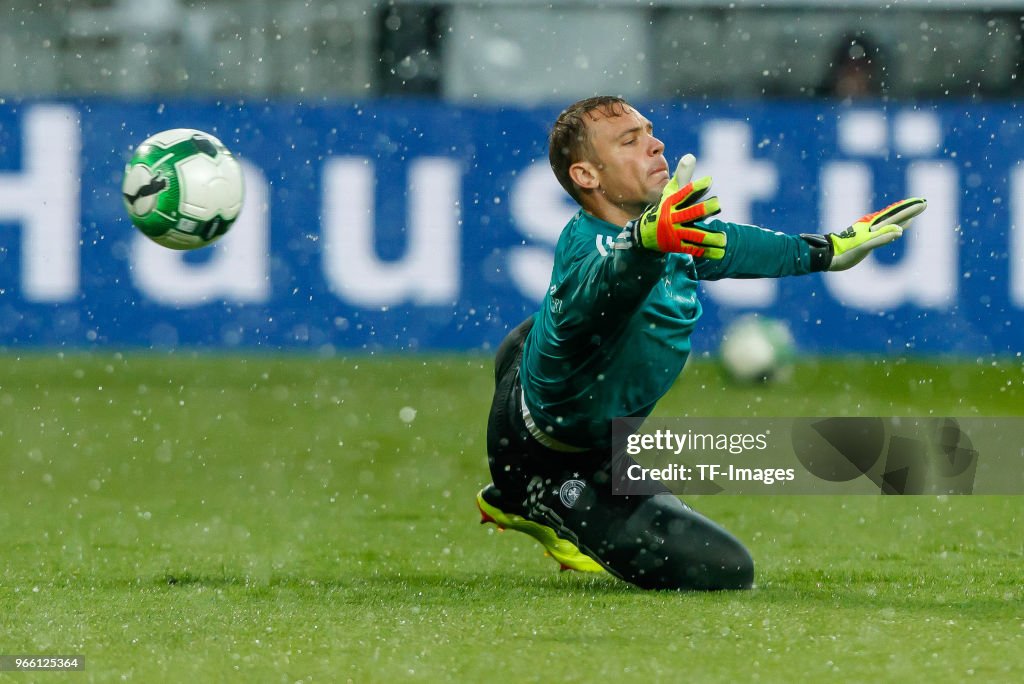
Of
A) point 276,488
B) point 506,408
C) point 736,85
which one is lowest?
point 276,488

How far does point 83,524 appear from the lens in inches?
231

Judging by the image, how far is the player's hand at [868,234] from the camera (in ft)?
15.1

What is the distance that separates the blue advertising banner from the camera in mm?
10453

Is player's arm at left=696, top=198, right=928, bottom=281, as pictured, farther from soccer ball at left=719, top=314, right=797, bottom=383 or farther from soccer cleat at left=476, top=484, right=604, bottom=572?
soccer ball at left=719, top=314, right=797, bottom=383

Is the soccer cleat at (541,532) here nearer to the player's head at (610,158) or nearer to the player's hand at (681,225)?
the player's head at (610,158)

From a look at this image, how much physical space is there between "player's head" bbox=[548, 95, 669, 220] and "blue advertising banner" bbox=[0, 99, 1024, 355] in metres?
5.64

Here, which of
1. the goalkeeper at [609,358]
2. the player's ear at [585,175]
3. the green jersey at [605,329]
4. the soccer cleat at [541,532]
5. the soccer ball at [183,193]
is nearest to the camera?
the green jersey at [605,329]

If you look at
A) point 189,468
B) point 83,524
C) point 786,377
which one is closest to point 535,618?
point 83,524

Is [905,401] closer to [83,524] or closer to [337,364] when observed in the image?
[337,364]

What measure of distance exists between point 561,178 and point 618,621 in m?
1.56

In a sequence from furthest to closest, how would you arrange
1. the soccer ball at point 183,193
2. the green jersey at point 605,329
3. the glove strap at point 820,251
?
the soccer ball at point 183,193, the glove strap at point 820,251, the green jersey at point 605,329

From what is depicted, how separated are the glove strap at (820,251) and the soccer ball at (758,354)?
209 inches

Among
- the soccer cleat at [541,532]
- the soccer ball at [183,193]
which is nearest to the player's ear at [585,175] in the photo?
the soccer cleat at [541,532]

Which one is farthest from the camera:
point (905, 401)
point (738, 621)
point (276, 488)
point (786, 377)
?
point (786, 377)
